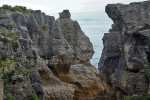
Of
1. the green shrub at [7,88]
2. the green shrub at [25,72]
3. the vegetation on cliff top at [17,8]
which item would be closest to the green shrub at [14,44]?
the green shrub at [25,72]

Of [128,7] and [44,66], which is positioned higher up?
[128,7]

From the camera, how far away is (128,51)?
125 ft

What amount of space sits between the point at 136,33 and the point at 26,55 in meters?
8.16

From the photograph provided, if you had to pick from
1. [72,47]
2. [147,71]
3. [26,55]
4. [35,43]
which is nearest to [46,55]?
[35,43]

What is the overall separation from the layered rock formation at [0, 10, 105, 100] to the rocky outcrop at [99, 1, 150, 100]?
5185 millimetres

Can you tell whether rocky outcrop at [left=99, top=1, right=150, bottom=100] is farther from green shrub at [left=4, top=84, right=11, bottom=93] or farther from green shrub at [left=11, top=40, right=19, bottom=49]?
green shrub at [left=4, top=84, right=11, bottom=93]

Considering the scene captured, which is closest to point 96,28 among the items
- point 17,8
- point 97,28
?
point 97,28

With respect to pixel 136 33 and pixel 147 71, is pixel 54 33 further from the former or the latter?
pixel 147 71

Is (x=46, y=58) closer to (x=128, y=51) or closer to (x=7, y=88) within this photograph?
(x=128, y=51)

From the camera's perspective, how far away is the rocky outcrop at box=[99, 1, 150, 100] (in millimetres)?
35250

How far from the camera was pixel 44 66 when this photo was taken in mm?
46656

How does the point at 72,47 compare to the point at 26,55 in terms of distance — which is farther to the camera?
the point at 72,47

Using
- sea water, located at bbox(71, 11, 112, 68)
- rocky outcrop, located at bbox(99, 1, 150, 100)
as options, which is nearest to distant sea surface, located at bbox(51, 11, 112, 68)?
sea water, located at bbox(71, 11, 112, 68)

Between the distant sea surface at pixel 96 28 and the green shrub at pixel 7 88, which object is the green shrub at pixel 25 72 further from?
the distant sea surface at pixel 96 28
